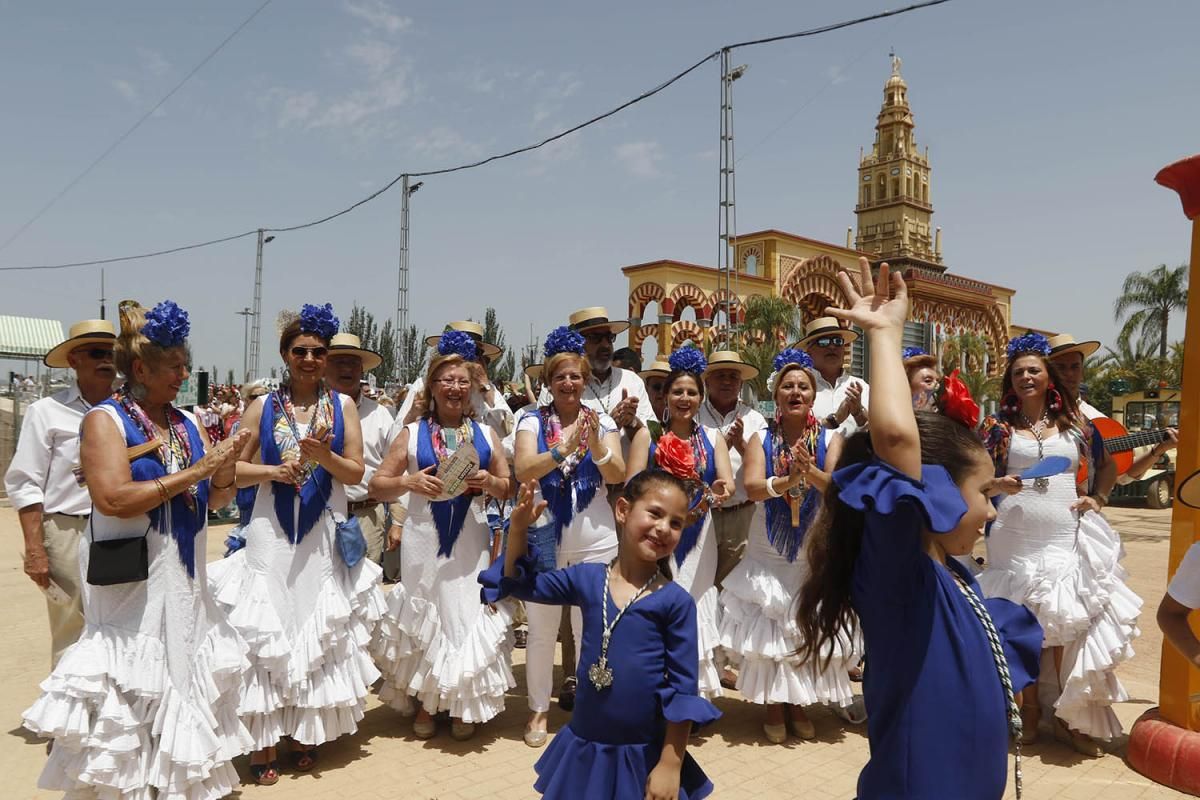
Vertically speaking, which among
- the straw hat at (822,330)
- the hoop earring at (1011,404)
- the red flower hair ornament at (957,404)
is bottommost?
the red flower hair ornament at (957,404)

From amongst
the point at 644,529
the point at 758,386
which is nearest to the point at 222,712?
the point at 644,529

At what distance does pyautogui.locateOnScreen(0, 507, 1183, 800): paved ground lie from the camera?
420 cm

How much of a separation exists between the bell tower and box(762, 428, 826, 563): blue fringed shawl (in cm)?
5039

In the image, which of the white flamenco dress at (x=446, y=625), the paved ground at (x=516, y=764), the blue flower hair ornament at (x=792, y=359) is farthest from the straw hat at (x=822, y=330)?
the white flamenco dress at (x=446, y=625)

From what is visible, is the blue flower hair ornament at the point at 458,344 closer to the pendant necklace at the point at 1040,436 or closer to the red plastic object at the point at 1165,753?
the pendant necklace at the point at 1040,436

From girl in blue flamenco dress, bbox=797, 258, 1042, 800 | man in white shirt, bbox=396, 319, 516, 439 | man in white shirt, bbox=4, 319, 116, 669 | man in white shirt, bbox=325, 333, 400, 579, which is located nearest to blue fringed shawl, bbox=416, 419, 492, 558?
man in white shirt, bbox=396, 319, 516, 439

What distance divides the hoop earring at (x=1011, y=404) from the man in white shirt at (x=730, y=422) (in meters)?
1.46

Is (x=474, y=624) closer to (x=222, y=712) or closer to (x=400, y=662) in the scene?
(x=400, y=662)

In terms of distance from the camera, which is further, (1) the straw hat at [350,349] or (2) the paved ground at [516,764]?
(1) the straw hat at [350,349]

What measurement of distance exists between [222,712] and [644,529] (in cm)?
238

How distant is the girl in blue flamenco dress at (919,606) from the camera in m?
1.84

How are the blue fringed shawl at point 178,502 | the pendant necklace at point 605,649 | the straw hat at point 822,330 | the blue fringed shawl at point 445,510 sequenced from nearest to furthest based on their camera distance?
the pendant necklace at point 605,649
the blue fringed shawl at point 178,502
the blue fringed shawl at point 445,510
the straw hat at point 822,330

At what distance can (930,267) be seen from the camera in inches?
1613

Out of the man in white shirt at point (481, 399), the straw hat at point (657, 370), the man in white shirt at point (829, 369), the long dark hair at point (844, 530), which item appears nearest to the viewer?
the long dark hair at point (844, 530)
